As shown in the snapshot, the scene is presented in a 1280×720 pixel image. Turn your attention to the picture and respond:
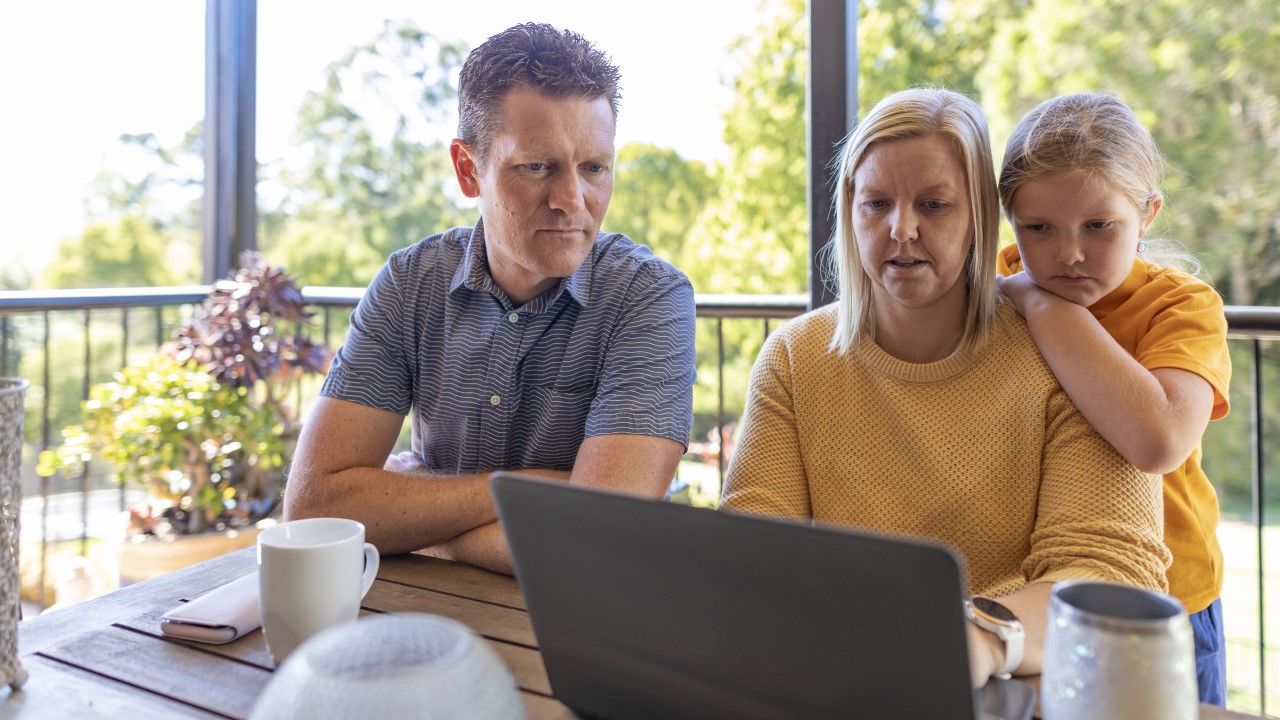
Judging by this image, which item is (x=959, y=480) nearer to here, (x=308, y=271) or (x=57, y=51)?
(x=57, y=51)

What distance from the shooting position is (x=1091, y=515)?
115cm

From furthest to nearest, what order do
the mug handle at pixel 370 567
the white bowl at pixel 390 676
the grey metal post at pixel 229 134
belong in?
the grey metal post at pixel 229 134 < the mug handle at pixel 370 567 < the white bowl at pixel 390 676

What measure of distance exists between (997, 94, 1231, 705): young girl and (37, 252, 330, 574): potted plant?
107 inches

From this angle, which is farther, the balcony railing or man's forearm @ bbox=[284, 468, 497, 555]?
the balcony railing

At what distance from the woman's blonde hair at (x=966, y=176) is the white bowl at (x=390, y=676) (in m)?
0.97

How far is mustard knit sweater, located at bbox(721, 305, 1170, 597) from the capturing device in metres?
1.19

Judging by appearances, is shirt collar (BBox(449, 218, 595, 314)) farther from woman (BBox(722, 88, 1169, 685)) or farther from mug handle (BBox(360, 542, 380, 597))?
mug handle (BBox(360, 542, 380, 597))

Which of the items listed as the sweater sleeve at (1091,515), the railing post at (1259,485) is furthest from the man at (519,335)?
the railing post at (1259,485)

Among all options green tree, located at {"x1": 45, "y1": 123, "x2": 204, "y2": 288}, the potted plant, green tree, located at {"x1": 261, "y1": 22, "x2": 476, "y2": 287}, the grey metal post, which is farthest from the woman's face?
green tree, located at {"x1": 261, "y1": 22, "x2": 476, "y2": 287}

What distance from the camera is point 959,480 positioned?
131 centimetres

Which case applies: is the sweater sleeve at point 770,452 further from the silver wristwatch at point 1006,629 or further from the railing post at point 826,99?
the railing post at point 826,99

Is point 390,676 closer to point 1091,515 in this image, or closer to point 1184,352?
point 1091,515

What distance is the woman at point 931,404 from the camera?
121 cm

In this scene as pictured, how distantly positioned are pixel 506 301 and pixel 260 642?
80 cm
